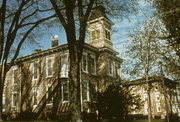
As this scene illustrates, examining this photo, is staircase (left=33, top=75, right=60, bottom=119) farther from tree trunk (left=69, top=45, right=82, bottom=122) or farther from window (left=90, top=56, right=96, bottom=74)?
A: tree trunk (left=69, top=45, right=82, bottom=122)

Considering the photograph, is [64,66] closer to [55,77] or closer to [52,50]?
[55,77]

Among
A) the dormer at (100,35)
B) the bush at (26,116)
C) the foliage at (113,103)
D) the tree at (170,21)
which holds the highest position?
the dormer at (100,35)

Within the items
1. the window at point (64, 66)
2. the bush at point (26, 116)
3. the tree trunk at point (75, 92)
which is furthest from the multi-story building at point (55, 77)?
the tree trunk at point (75, 92)

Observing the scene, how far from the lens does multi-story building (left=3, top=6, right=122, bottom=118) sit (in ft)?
97.5

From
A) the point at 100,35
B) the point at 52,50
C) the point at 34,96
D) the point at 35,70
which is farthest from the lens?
the point at 100,35

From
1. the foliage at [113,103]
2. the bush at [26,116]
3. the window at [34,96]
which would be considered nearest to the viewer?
the foliage at [113,103]

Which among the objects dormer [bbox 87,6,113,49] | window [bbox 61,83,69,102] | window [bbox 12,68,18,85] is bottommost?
window [bbox 61,83,69,102]

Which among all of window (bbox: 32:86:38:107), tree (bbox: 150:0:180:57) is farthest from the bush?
tree (bbox: 150:0:180:57)

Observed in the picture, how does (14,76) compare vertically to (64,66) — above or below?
below

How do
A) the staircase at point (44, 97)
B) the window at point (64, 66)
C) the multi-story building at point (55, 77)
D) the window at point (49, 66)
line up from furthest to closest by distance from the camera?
the window at point (49, 66) → the staircase at point (44, 97) → the multi-story building at point (55, 77) → the window at point (64, 66)

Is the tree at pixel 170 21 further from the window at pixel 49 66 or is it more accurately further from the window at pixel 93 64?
the window at pixel 49 66

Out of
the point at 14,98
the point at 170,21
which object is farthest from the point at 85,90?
the point at 170,21

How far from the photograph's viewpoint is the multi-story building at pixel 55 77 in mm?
29719

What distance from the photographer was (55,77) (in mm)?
30156
